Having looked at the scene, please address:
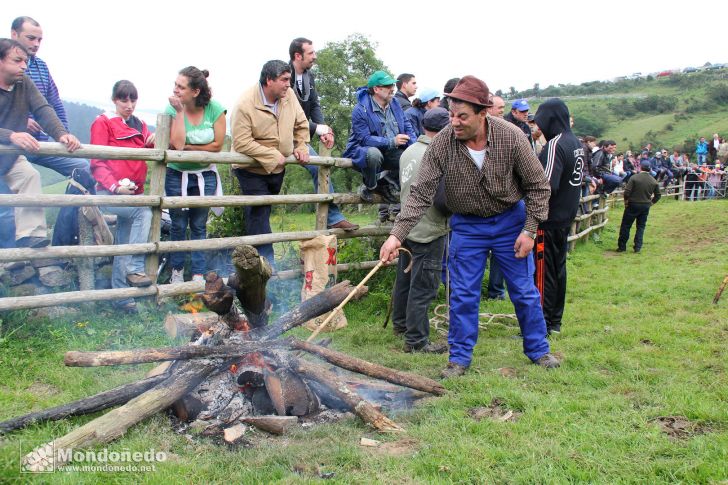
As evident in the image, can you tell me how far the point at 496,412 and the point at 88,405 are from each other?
272 centimetres

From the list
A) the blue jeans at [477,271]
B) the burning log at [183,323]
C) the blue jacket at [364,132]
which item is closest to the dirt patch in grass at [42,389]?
the burning log at [183,323]

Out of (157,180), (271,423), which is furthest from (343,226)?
(271,423)

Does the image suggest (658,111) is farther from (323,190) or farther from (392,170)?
(323,190)

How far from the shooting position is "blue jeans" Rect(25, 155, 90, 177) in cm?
570

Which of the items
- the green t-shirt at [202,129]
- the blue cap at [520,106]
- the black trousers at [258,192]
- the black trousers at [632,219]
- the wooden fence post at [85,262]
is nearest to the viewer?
the wooden fence post at [85,262]

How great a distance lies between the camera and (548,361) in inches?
203

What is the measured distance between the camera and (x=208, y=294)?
425 centimetres

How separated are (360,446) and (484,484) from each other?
81 centimetres

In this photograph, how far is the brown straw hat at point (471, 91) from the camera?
15.3 ft

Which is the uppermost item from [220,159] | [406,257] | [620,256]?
[220,159]

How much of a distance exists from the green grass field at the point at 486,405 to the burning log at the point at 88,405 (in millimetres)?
61

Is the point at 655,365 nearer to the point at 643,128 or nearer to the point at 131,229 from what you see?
the point at 131,229

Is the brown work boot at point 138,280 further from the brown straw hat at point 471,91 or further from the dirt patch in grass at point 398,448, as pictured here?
the brown straw hat at point 471,91

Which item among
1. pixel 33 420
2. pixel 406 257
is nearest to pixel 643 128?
pixel 406 257
